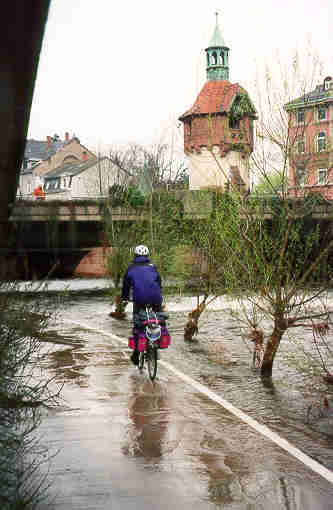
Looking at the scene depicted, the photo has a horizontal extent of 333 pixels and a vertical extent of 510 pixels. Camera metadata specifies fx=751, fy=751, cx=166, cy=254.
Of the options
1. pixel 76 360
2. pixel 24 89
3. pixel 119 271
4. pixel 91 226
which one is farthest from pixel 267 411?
pixel 91 226

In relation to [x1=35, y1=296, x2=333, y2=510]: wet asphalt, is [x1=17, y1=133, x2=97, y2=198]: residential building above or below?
above

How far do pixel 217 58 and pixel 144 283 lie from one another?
66353mm

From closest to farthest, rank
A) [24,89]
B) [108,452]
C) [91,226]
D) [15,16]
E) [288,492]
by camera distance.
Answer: [15,16]
[24,89]
[288,492]
[108,452]
[91,226]

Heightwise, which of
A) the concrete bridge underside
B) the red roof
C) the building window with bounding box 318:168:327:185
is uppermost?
the red roof

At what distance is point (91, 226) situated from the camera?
40.1 m

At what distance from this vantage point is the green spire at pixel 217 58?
7344 cm

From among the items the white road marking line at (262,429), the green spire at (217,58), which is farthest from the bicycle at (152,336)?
the green spire at (217,58)

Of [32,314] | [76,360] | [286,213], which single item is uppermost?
[286,213]

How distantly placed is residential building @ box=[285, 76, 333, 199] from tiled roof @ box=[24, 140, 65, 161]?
10676cm

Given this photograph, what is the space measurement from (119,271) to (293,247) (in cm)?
1386

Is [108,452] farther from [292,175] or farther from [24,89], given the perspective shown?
[292,175]

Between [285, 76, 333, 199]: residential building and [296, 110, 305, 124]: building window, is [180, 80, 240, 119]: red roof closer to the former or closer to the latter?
[285, 76, 333, 199]: residential building

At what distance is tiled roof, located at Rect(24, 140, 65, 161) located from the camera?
11905 centimetres

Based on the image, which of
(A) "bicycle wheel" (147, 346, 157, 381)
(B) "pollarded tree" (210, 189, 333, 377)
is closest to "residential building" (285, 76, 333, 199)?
(B) "pollarded tree" (210, 189, 333, 377)
